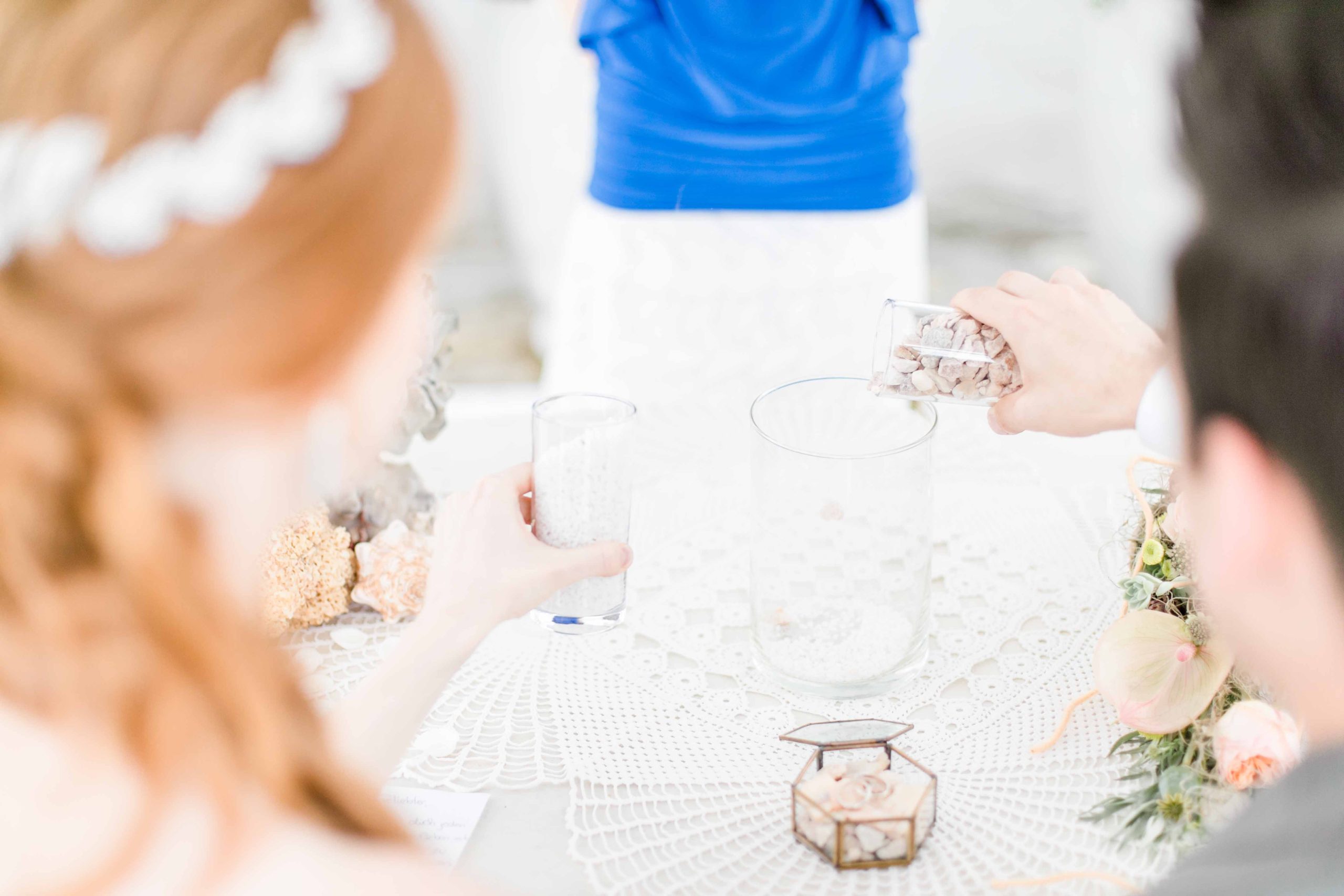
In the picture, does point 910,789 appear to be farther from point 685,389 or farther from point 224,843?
point 685,389

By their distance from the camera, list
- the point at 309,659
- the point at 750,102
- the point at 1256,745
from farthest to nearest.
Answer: the point at 750,102 → the point at 309,659 → the point at 1256,745

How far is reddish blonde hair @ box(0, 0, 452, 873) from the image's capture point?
1.76ft

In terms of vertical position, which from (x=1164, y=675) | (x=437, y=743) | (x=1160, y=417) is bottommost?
(x=437, y=743)

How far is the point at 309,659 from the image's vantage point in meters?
1.13

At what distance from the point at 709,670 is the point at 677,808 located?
19cm

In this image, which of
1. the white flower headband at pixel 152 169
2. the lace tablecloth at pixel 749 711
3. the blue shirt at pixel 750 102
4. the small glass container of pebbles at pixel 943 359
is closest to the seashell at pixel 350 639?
the lace tablecloth at pixel 749 711

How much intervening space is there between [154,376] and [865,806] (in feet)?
1.93

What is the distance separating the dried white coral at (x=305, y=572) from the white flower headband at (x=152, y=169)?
63cm

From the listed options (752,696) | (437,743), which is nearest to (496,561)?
(437,743)

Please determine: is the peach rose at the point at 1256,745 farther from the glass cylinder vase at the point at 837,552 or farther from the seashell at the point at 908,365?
the seashell at the point at 908,365

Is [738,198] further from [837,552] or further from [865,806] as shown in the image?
[865,806]

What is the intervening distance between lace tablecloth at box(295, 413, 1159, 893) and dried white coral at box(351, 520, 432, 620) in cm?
3

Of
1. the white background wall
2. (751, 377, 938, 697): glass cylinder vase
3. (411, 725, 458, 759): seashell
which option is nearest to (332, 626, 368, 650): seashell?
(411, 725, 458, 759): seashell

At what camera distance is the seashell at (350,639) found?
3.76 ft
